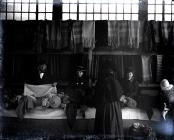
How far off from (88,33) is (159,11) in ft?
7.27

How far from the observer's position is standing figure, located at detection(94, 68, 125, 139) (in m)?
7.70

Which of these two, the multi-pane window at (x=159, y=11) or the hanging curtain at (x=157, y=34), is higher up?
the multi-pane window at (x=159, y=11)

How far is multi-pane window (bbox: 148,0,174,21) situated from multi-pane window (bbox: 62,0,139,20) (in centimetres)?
46

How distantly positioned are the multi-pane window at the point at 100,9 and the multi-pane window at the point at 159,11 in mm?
463

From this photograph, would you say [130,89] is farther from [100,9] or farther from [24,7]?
[24,7]

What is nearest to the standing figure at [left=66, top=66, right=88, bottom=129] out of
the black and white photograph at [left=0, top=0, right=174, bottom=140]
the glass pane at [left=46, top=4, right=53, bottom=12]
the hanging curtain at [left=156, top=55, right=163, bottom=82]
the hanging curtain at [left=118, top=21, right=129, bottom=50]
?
the black and white photograph at [left=0, top=0, right=174, bottom=140]

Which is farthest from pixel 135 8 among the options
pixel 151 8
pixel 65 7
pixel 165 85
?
pixel 165 85

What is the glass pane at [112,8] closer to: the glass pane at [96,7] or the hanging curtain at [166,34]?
the glass pane at [96,7]

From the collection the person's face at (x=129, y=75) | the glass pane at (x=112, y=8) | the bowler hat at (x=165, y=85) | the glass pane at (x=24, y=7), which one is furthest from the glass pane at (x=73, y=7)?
the bowler hat at (x=165, y=85)

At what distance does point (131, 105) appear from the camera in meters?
8.08

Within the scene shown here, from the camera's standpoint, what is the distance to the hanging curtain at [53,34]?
28.2 feet

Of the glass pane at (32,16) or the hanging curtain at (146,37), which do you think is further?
the glass pane at (32,16)

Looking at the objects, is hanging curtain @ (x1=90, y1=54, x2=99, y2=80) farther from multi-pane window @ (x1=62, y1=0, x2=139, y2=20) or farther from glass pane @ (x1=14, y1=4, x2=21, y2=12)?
glass pane @ (x1=14, y1=4, x2=21, y2=12)

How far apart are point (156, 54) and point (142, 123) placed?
2.02 metres
